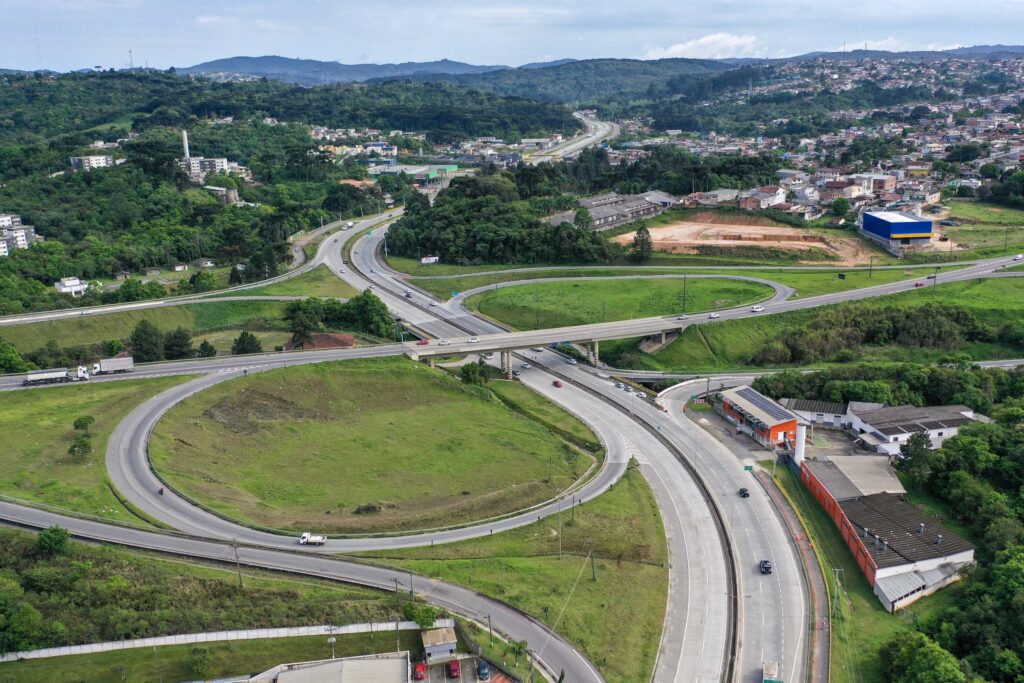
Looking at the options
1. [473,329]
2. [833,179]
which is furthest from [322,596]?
[833,179]

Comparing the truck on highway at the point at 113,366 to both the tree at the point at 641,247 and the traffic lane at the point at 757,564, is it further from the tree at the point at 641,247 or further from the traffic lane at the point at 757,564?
the tree at the point at 641,247

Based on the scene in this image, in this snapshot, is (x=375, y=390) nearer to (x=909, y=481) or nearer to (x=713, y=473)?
(x=713, y=473)

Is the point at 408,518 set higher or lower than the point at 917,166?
lower

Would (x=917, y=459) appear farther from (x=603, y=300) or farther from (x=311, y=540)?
(x=603, y=300)

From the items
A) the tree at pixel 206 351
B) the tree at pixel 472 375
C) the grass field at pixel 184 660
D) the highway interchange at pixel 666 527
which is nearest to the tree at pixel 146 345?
the tree at pixel 206 351

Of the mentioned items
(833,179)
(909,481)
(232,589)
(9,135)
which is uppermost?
(9,135)

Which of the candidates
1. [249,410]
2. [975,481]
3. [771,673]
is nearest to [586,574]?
[771,673]
